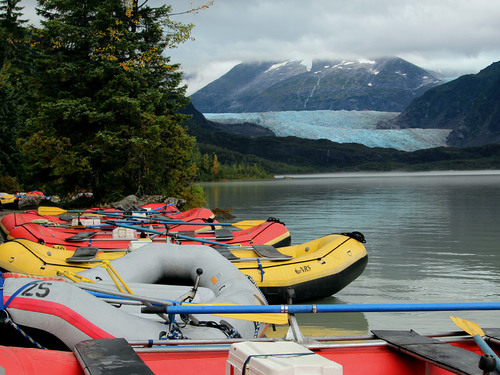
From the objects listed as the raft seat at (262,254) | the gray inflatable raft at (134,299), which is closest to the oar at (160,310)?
the gray inflatable raft at (134,299)

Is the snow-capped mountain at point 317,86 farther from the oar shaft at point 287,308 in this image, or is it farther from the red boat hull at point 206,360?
the red boat hull at point 206,360

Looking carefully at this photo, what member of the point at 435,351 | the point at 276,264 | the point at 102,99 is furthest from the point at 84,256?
the point at 102,99

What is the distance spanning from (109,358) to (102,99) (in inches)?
627

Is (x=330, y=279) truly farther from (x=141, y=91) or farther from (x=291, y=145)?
(x=291, y=145)

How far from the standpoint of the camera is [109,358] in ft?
8.28

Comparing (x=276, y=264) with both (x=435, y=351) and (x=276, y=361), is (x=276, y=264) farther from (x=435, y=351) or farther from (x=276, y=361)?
(x=276, y=361)

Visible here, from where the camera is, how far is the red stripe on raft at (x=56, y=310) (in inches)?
112

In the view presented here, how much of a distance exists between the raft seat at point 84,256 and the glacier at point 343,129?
253 feet

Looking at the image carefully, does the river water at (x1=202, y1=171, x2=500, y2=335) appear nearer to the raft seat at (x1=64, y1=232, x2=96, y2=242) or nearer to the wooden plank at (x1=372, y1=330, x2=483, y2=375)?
the wooden plank at (x1=372, y1=330, x2=483, y2=375)

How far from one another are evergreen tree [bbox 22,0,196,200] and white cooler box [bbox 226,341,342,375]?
14.5 metres

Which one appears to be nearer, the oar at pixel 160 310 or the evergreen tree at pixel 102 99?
the oar at pixel 160 310

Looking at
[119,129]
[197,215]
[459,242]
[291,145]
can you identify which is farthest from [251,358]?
[291,145]

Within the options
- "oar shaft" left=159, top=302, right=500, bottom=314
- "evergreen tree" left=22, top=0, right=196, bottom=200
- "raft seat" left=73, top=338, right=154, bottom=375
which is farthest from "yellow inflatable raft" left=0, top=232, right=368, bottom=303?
"evergreen tree" left=22, top=0, right=196, bottom=200

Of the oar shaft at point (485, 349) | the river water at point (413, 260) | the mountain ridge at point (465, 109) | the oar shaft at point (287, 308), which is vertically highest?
the mountain ridge at point (465, 109)
